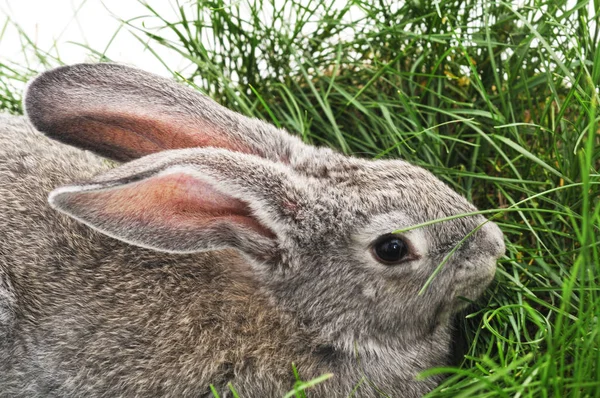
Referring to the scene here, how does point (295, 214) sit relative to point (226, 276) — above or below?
above

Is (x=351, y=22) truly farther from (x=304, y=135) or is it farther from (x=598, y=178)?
(x=598, y=178)

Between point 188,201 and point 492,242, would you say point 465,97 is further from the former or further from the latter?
point 188,201

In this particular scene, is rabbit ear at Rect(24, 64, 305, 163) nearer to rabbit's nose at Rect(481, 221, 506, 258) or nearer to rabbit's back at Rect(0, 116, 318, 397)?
rabbit's back at Rect(0, 116, 318, 397)

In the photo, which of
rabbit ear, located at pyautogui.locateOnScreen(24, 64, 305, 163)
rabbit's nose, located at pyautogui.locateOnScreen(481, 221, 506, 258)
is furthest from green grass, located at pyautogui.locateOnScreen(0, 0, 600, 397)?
rabbit ear, located at pyautogui.locateOnScreen(24, 64, 305, 163)

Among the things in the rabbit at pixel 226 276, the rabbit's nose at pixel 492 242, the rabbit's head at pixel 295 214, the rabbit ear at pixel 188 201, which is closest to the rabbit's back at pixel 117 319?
the rabbit at pixel 226 276

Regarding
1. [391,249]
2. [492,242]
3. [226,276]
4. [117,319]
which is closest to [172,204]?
[226,276]

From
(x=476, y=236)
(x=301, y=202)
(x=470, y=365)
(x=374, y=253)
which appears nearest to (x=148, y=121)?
(x=301, y=202)

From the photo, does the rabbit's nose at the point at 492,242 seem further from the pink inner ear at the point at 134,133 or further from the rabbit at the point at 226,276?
the pink inner ear at the point at 134,133
